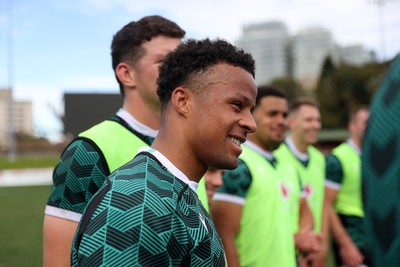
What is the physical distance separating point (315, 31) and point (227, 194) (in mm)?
140385

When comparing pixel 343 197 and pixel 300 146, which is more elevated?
pixel 300 146

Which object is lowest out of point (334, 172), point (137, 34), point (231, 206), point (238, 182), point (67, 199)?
point (334, 172)

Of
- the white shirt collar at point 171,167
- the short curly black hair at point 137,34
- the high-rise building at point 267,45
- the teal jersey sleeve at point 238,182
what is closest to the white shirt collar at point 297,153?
the teal jersey sleeve at point 238,182

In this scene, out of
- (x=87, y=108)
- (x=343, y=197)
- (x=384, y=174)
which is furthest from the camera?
(x=343, y=197)

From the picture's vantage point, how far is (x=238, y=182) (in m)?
3.17

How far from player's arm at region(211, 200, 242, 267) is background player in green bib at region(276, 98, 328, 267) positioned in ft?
4.35

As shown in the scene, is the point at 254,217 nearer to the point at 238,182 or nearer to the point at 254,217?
the point at 254,217

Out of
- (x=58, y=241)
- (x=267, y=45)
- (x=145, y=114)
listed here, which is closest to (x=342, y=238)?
(x=145, y=114)

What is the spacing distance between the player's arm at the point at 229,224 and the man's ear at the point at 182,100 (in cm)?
168

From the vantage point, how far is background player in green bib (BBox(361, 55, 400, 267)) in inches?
28.5

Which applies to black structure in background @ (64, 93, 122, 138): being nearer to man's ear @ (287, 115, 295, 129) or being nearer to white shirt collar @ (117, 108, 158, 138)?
white shirt collar @ (117, 108, 158, 138)

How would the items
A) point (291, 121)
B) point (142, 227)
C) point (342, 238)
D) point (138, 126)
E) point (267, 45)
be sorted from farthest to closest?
point (267, 45)
point (291, 121)
point (342, 238)
point (138, 126)
point (142, 227)

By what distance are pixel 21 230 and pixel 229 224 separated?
963cm

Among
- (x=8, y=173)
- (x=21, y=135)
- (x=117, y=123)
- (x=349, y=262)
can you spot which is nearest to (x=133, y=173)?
(x=117, y=123)
